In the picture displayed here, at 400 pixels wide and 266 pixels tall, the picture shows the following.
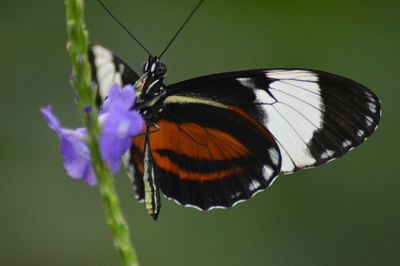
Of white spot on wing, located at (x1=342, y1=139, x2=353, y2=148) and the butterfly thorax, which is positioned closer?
the butterfly thorax

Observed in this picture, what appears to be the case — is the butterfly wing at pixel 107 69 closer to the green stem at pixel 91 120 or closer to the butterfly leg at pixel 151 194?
the butterfly leg at pixel 151 194

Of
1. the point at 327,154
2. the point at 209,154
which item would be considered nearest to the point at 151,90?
the point at 209,154

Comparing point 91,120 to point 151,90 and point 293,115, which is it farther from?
point 293,115

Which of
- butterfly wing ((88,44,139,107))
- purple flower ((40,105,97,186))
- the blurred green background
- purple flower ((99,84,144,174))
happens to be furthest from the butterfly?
the blurred green background

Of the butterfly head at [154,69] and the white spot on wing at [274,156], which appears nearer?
the butterfly head at [154,69]

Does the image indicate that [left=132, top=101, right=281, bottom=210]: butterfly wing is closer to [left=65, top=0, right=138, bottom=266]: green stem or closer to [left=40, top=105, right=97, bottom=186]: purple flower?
[left=40, top=105, right=97, bottom=186]: purple flower

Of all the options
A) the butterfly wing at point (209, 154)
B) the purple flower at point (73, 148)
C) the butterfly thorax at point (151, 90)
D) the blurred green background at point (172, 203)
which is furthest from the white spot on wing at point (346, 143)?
the blurred green background at point (172, 203)
